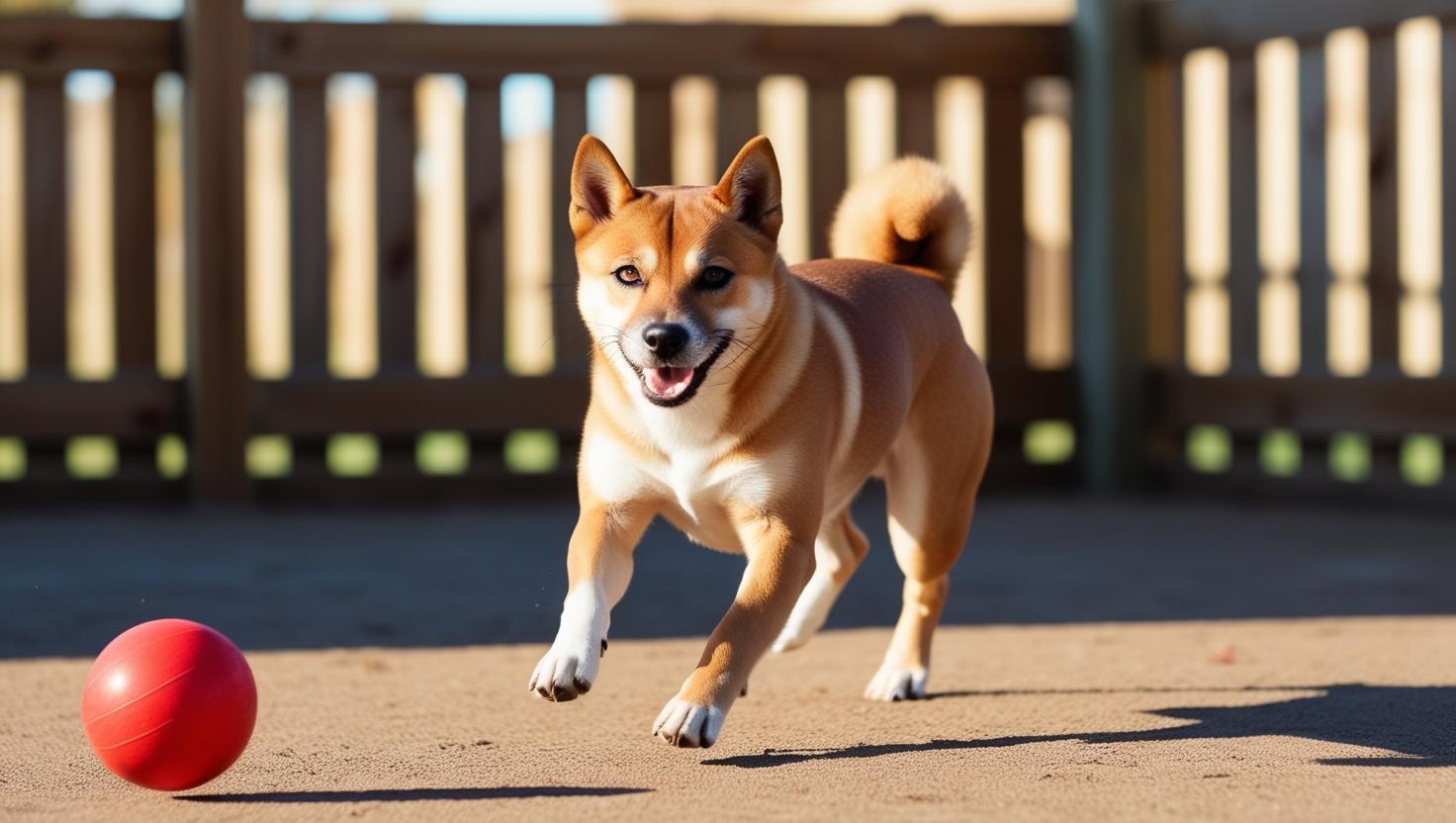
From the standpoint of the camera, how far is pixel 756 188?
10.8 ft

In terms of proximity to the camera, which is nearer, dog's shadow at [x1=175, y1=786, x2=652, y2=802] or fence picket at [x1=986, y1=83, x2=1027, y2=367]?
dog's shadow at [x1=175, y1=786, x2=652, y2=802]

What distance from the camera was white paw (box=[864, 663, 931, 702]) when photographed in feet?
11.9

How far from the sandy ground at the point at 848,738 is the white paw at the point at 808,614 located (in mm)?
92

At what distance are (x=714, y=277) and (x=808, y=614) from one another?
3.04 ft

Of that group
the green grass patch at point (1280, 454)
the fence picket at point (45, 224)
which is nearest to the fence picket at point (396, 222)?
the fence picket at point (45, 224)

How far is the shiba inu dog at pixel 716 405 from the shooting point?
3047 millimetres

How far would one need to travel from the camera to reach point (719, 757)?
3059 millimetres

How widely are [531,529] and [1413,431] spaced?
10.0ft

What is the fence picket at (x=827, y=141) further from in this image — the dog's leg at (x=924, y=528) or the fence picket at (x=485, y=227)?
the dog's leg at (x=924, y=528)

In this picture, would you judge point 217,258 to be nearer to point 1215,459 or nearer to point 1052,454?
point 1052,454

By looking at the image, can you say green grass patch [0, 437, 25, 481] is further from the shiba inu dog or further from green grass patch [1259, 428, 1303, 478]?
green grass patch [1259, 428, 1303, 478]

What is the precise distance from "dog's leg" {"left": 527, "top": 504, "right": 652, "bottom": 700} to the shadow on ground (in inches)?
45.4

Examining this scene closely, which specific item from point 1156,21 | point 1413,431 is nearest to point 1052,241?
point 1156,21

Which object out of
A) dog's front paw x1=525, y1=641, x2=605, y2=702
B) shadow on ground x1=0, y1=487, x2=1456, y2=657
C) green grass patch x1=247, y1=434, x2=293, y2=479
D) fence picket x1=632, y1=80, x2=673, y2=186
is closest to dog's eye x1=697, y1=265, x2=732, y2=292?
dog's front paw x1=525, y1=641, x2=605, y2=702
